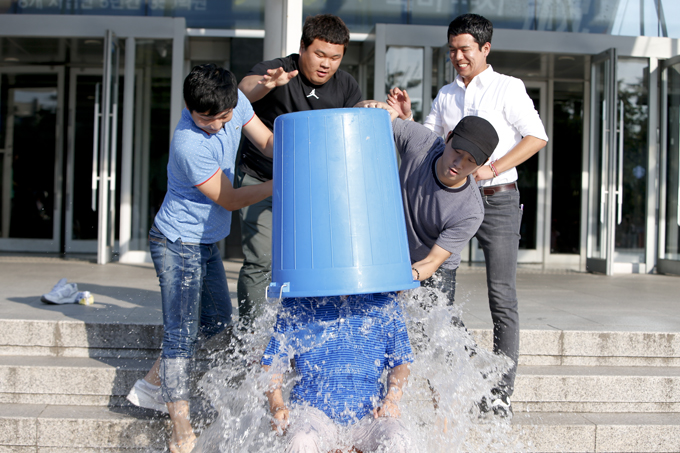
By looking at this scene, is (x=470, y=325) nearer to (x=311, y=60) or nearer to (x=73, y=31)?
(x=311, y=60)

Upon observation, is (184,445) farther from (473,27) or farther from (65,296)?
(473,27)

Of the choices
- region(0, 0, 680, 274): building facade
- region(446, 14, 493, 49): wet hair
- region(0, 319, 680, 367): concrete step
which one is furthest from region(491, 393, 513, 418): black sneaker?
region(0, 0, 680, 274): building facade

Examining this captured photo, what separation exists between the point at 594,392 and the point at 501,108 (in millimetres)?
1843

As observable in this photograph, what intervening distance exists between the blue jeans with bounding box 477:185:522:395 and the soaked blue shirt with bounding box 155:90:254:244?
1.36 meters

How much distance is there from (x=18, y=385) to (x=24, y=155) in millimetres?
7594

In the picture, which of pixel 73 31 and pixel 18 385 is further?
pixel 73 31

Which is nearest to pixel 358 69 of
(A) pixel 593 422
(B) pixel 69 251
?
(B) pixel 69 251

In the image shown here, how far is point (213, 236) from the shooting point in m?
2.93

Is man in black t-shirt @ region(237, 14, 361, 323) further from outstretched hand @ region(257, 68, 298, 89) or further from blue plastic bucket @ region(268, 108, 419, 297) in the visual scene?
blue plastic bucket @ region(268, 108, 419, 297)

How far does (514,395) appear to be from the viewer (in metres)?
3.49

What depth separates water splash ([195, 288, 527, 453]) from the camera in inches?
93.9

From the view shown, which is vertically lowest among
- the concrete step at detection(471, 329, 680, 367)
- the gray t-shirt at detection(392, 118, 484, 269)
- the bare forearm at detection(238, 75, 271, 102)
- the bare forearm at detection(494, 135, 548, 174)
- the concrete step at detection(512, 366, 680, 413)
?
the concrete step at detection(512, 366, 680, 413)

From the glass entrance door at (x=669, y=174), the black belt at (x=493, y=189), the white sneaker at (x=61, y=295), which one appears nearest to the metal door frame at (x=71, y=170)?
the white sneaker at (x=61, y=295)

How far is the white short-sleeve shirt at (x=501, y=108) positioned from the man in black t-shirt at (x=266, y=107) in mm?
624
